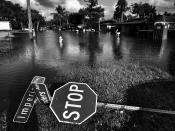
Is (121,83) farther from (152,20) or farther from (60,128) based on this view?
(152,20)

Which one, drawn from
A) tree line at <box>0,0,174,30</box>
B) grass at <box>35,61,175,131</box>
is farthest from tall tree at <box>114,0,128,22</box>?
grass at <box>35,61,175,131</box>

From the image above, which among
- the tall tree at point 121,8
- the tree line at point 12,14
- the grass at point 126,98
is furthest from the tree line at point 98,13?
the grass at point 126,98

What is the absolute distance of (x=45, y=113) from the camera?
4043mm

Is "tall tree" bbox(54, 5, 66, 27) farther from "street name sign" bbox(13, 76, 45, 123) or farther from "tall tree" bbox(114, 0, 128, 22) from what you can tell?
"street name sign" bbox(13, 76, 45, 123)

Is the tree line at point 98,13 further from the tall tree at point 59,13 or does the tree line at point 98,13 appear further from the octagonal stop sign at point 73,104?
the octagonal stop sign at point 73,104

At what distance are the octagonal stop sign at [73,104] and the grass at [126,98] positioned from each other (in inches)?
31.2

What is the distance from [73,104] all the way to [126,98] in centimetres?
237

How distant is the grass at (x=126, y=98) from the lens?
11.9ft

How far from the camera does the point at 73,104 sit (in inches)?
117

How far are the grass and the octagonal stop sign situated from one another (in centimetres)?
79

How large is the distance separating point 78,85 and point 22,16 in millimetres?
79329

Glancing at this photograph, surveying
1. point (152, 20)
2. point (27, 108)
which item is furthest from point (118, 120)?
point (152, 20)

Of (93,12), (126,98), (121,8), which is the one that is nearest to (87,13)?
(93,12)

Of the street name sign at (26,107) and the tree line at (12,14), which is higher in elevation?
the tree line at (12,14)
